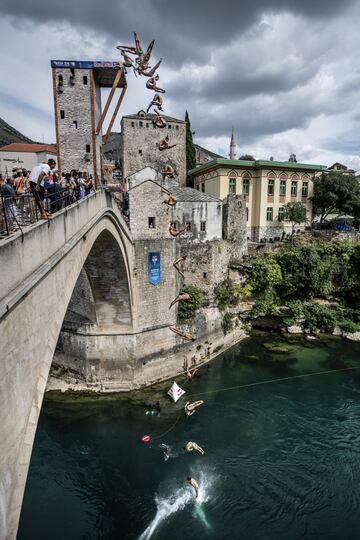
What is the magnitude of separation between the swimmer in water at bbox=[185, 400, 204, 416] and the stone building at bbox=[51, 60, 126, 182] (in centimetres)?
1123

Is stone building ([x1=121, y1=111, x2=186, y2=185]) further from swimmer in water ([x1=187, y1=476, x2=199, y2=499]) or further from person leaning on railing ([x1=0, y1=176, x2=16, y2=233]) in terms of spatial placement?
swimmer in water ([x1=187, y1=476, x2=199, y2=499])

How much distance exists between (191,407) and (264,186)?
2054 cm

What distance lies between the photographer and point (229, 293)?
21047mm

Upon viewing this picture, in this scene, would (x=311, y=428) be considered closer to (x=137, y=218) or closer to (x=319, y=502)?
(x=319, y=502)

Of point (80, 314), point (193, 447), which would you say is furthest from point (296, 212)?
point (193, 447)

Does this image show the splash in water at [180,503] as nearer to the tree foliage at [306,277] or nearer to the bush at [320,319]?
the tree foliage at [306,277]

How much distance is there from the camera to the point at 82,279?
16.0 meters

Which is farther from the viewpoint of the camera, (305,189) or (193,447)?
(305,189)

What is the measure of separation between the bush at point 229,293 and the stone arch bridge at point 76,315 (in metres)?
4.26

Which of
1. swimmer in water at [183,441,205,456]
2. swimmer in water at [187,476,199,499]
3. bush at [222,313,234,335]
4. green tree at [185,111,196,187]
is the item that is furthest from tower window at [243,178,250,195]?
swimmer in water at [187,476,199,499]

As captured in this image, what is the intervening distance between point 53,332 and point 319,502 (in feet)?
35.2

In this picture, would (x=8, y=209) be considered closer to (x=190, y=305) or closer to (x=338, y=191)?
(x=190, y=305)

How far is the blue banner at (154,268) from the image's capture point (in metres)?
16.3

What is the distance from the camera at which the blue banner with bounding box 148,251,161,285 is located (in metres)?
16.3
